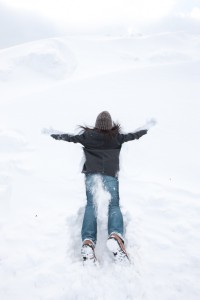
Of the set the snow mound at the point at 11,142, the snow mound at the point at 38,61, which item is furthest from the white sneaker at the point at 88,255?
the snow mound at the point at 38,61

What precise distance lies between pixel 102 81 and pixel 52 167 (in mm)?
8530

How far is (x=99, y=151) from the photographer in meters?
4.12

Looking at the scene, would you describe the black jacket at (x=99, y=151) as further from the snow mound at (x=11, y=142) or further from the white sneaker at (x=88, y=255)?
the snow mound at (x=11, y=142)

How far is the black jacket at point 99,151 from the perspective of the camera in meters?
4.11

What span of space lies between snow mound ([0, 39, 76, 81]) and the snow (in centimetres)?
913

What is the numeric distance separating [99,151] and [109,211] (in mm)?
841

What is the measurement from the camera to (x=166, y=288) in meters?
3.26

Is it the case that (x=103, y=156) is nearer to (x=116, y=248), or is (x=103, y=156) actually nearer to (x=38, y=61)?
(x=116, y=248)

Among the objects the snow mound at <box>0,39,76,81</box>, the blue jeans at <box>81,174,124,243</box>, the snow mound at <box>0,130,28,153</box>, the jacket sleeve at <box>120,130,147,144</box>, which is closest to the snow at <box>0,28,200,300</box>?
the snow mound at <box>0,130,28,153</box>

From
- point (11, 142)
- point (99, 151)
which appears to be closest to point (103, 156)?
point (99, 151)

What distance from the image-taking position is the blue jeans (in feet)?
12.4

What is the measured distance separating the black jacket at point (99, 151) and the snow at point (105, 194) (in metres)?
0.32

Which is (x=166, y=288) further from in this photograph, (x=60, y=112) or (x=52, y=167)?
(x=60, y=112)

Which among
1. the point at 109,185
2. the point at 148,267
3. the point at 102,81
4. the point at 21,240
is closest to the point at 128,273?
the point at 148,267
